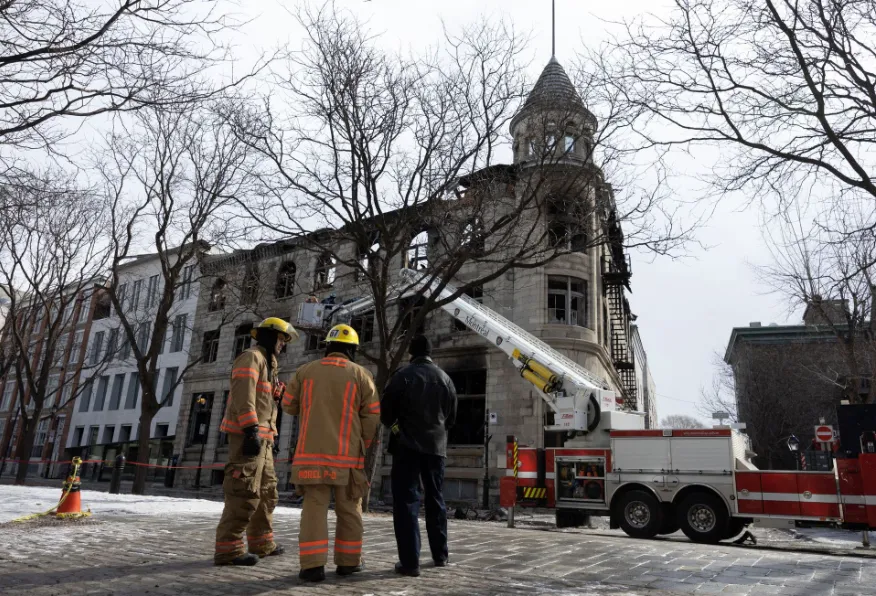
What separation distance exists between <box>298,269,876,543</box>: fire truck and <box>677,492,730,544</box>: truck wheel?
0.02 meters

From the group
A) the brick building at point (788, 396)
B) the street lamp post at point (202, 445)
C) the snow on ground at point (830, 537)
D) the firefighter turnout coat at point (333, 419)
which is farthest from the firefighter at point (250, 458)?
the brick building at point (788, 396)

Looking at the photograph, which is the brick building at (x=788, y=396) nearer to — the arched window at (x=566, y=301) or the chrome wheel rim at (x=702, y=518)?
the arched window at (x=566, y=301)

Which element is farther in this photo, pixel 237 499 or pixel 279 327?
pixel 279 327

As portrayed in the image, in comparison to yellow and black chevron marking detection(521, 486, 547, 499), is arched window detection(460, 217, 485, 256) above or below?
above

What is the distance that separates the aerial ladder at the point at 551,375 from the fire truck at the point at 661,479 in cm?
3

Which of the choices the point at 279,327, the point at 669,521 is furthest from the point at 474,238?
the point at 279,327

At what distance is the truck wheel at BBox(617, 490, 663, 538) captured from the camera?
39.4 feet

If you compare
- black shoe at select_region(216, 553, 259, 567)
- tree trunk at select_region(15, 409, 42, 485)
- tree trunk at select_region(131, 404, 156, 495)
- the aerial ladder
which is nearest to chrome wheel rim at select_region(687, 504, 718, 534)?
the aerial ladder

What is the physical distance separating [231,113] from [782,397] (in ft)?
109

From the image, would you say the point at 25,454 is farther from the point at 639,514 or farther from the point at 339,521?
the point at 339,521

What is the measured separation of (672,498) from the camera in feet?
39.4

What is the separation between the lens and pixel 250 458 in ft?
15.9

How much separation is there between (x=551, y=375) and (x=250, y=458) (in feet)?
37.4

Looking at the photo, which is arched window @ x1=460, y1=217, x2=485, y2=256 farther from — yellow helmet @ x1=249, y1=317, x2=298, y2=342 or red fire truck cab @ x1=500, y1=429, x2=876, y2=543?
yellow helmet @ x1=249, y1=317, x2=298, y2=342
